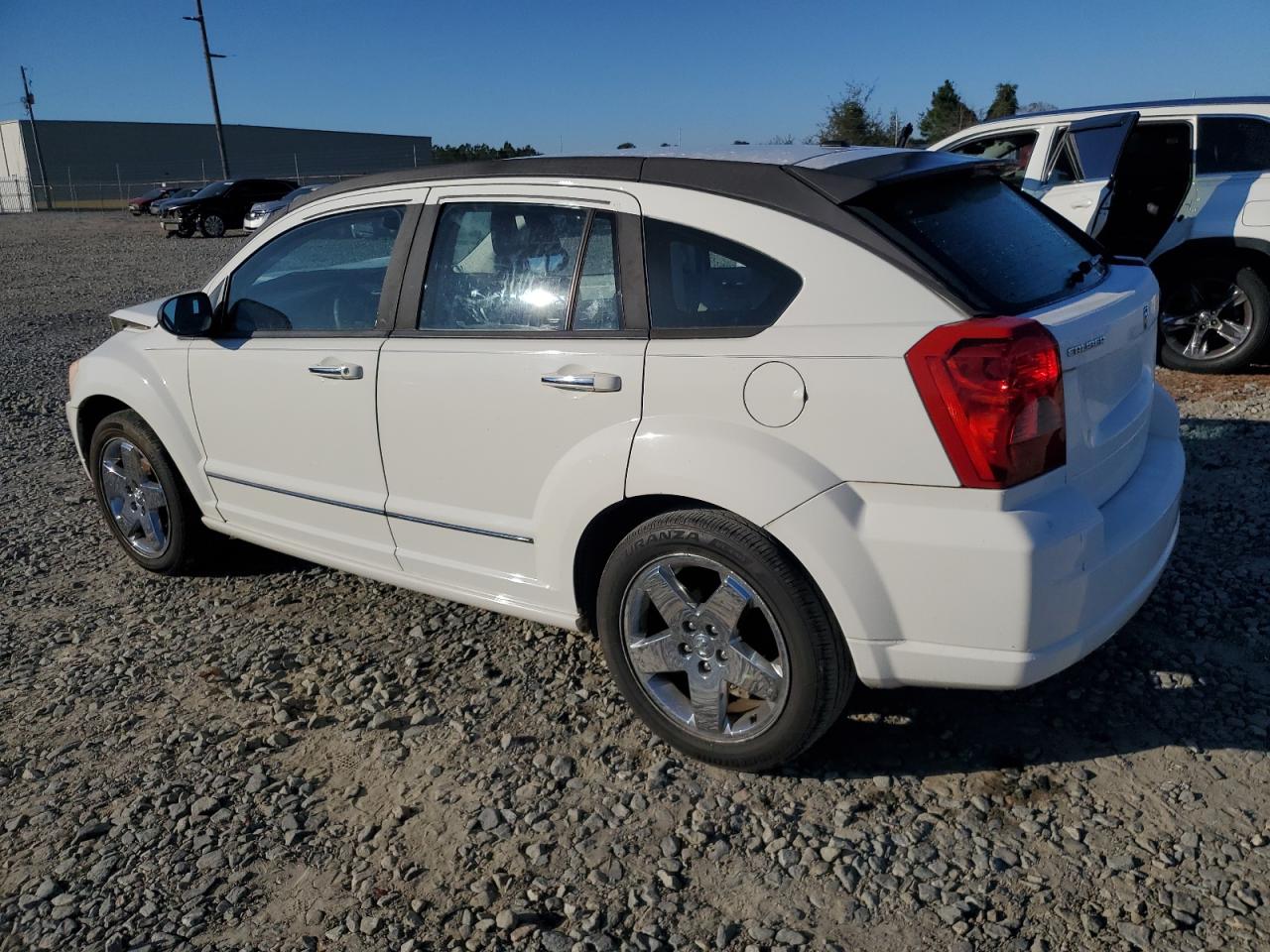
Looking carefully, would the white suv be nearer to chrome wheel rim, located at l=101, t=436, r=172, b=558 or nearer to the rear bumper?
the rear bumper

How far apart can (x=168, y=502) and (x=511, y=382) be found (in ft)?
7.35

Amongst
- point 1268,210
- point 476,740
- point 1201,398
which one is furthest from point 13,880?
point 1268,210

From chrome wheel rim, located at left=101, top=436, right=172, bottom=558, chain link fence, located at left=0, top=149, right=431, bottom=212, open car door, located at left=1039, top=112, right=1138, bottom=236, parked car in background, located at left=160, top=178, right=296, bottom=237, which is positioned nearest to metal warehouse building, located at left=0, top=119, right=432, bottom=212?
chain link fence, located at left=0, top=149, right=431, bottom=212

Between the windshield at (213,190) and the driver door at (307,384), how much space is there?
2907 cm

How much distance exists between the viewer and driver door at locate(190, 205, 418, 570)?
147 inches

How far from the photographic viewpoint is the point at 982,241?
9.81 feet

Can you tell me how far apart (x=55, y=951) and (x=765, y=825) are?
1830mm

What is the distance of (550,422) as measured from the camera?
3.19 m

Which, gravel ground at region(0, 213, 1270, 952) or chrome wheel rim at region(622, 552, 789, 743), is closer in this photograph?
gravel ground at region(0, 213, 1270, 952)

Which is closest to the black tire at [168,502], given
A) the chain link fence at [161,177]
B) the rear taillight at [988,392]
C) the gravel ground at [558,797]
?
the gravel ground at [558,797]

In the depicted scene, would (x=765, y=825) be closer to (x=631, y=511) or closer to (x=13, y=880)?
(x=631, y=511)

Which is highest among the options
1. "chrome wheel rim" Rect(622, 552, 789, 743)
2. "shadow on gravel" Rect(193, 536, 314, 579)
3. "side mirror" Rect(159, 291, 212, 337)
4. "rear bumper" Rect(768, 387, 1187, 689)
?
"side mirror" Rect(159, 291, 212, 337)

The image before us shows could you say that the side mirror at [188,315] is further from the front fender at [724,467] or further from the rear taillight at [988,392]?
the rear taillight at [988,392]

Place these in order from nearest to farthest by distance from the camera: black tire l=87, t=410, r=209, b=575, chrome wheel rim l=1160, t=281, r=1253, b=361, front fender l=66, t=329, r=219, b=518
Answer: front fender l=66, t=329, r=219, b=518 → black tire l=87, t=410, r=209, b=575 → chrome wheel rim l=1160, t=281, r=1253, b=361
